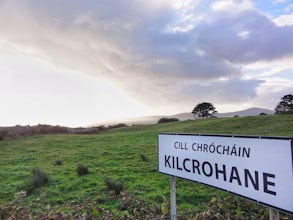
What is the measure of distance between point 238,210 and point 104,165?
930 centimetres

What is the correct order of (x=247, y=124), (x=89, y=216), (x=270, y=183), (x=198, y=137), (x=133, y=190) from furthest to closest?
(x=247, y=124) < (x=133, y=190) < (x=89, y=216) < (x=198, y=137) < (x=270, y=183)

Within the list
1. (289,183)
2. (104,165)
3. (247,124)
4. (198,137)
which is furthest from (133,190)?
(247,124)

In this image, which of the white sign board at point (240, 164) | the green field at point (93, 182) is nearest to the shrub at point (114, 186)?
the green field at point (93, 182)

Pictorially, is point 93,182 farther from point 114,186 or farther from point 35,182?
point 35,182

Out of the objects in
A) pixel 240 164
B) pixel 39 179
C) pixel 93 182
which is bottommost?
pixel 93 182

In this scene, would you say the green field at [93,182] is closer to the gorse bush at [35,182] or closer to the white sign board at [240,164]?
the gorse bush at [35,182]

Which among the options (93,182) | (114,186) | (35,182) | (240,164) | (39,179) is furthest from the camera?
(39,179)

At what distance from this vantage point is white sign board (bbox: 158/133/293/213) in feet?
9.93

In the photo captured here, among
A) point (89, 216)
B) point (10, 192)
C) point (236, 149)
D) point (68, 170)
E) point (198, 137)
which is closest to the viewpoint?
point (236, 149)

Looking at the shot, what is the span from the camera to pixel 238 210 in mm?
6531

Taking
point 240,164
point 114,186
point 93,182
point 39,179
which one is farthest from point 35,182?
point 240,164

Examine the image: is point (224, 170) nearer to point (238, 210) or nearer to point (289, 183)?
point (289, 183)

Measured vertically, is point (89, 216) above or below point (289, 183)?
below

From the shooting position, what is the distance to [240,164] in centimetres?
356
